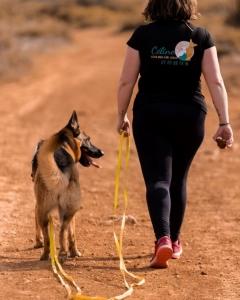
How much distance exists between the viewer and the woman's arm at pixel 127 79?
19.3 ft

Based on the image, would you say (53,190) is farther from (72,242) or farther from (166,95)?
(166,95)

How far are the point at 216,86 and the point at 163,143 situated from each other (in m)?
0.56

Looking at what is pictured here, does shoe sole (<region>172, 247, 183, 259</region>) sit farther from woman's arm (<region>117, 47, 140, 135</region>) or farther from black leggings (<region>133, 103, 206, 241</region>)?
woman's arm (<region>117, 47, 140, 135</region>)

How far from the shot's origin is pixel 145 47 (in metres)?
5.80

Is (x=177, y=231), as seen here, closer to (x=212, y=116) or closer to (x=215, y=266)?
(x=215, y=266)

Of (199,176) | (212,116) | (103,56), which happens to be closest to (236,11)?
(103,56)

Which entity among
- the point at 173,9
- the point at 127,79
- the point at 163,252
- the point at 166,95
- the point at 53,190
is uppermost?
the point at 173,9

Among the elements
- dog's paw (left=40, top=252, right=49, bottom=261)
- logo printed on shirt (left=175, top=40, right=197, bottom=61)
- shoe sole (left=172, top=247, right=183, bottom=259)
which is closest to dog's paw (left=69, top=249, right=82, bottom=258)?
dog's paw (left=40, top=252, right=49, bottom=261)

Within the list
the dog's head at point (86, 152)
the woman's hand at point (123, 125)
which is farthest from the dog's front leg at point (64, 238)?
the woman's hand at point (123, 125)

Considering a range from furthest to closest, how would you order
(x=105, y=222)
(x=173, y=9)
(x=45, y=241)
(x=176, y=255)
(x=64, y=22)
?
(x=64, y=22)
(x=105, y=222)
(x=176, y=255)
(x=45, y=241)
(x=173, y=9)

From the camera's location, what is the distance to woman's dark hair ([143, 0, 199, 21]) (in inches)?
226

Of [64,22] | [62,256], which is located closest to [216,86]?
[62,256]

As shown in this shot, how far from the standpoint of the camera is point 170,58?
5801 millimetres

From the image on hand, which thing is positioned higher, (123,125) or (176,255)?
(123,125)
